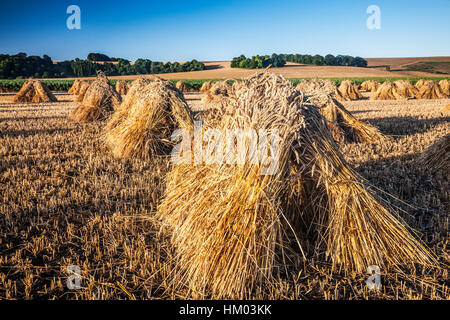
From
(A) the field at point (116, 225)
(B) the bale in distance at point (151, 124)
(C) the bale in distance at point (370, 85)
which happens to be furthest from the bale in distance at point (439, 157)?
(C) the bale in distance at point (370, 85)

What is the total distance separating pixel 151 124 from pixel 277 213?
5181 millimetres

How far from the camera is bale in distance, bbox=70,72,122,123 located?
40.9 ft

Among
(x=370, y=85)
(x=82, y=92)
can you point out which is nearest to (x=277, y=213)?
(x=82, y=92)

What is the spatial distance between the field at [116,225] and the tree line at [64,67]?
49884 mm

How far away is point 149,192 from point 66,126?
310 inches

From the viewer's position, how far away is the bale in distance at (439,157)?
18.6ft

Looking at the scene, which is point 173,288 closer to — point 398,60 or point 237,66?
point 237,66

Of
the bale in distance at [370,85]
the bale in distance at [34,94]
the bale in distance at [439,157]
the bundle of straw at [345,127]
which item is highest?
the bale in distance at [370,85]

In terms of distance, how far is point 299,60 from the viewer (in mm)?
88688

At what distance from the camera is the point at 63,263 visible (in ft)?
10.5

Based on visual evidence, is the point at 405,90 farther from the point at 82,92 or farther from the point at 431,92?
the point at 82,92

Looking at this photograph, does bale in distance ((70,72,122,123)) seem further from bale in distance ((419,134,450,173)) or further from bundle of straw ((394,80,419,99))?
bundle of straw ((394,80,419,99))

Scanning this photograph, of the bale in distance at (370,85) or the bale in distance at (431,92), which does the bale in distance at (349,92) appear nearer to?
the bale in distance at (431,92)
